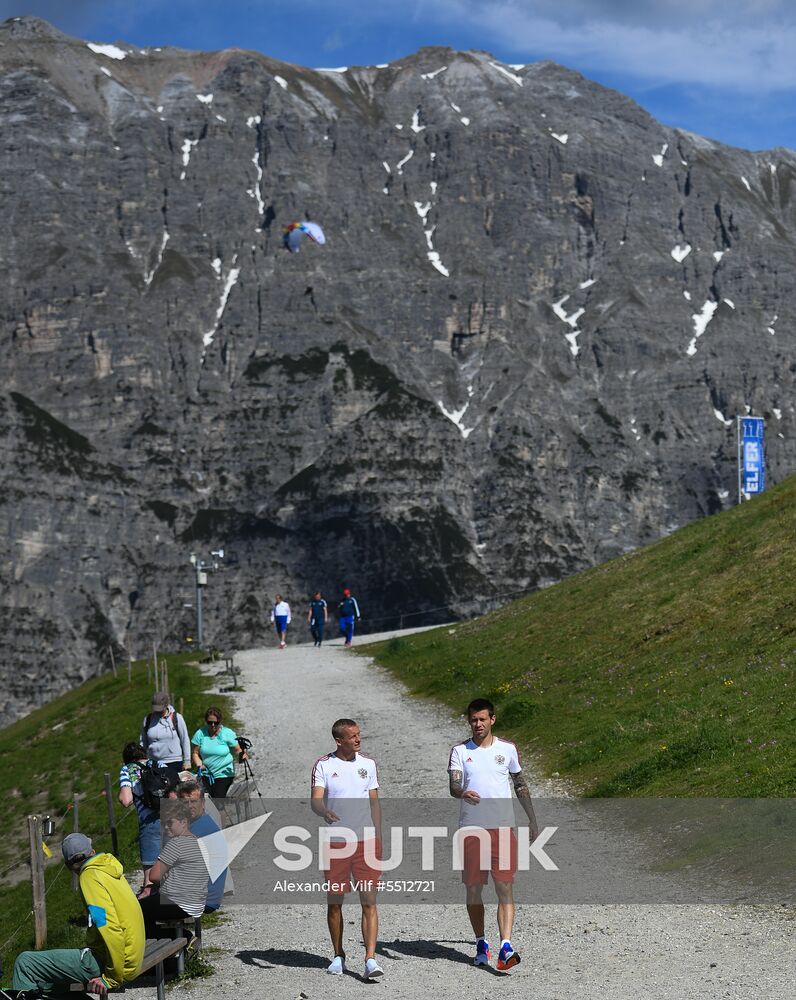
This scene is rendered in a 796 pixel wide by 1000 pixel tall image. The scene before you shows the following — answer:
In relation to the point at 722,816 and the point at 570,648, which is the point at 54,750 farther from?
the point at 722,816

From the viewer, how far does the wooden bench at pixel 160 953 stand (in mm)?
13086

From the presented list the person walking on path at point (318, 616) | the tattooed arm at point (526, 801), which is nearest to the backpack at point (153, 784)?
the tattooed arm at point (526, 801)

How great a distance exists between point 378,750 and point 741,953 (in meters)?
15.6

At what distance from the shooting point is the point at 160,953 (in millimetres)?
13477

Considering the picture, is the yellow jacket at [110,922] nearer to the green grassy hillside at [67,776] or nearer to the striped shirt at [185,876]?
the striped shirt at [185,876]

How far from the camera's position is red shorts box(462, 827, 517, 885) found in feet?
46.1

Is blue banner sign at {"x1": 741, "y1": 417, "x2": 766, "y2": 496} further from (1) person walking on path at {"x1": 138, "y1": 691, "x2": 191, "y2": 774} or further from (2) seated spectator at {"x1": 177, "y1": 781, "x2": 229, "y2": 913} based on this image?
(2) seated spectator at {"x1": 177, "y1": 781, "x2": 229, "y2": 913}

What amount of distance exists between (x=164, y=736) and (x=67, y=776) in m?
17.9

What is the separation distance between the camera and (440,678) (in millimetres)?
38500

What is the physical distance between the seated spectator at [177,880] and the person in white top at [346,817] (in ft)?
4.77

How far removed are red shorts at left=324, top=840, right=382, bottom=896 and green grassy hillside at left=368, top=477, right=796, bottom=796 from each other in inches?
293

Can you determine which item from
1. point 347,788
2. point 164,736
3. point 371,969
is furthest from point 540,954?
point 164,736

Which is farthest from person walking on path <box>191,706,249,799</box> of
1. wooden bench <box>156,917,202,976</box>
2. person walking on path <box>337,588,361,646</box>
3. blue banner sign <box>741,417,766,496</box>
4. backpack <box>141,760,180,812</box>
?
blue banner sign <box>741,417,766,496</box>

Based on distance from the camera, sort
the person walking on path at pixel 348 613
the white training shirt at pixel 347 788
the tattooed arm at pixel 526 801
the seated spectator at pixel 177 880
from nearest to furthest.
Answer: the white training shirt at pixel 347 788 → the tattooed arm at pixel 526 801 → the seated spectator at pixel 177 880 → the person walking on path at pixel 348 613
